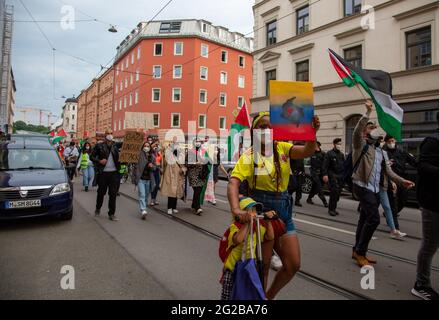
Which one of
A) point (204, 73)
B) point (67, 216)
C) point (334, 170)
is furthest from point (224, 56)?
point (67, 216)

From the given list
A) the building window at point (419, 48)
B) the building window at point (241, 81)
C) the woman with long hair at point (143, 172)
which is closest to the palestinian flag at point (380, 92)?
the woman with long hair at point (143, 172)

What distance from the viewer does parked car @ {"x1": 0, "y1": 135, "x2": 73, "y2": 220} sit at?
561cm

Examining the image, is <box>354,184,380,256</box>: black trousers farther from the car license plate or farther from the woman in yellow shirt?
the car license plate

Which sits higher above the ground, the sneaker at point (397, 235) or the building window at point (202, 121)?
the building window at point (202, 121)

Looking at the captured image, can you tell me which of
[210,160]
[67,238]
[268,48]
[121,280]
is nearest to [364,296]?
[121,280]

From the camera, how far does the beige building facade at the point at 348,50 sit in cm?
1516

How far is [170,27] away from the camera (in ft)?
148

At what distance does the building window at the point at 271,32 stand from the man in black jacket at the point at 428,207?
22879 millimetres

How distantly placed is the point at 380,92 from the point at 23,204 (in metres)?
6.01

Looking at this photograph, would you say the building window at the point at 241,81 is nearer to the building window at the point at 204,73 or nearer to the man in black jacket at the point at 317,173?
the building window at the point at 204,73

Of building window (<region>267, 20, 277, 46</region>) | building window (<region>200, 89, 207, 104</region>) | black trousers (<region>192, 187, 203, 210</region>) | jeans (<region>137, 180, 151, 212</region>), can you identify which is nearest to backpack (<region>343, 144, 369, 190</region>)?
black trousers (<region>192, 187, 203, 210</region>)

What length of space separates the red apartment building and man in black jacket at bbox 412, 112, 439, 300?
38990 mm

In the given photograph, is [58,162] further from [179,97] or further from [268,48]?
[179,97]

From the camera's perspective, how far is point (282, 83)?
2881 mm
